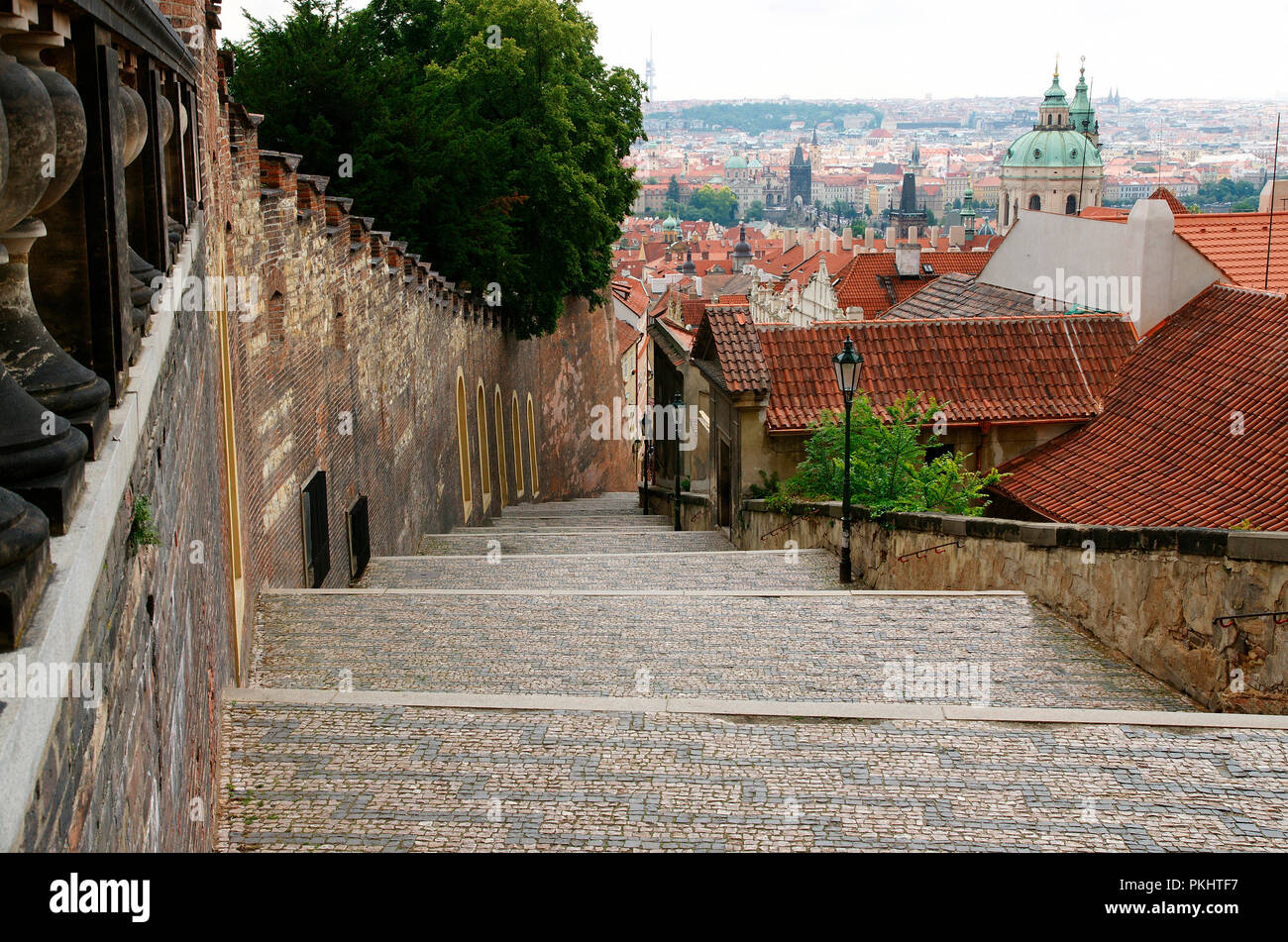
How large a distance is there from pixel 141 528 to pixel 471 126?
2846cm

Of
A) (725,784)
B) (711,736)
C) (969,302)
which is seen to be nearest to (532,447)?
(969,302)

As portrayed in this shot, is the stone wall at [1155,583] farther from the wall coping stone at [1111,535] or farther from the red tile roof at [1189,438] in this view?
the red tile roof at [1189,438]

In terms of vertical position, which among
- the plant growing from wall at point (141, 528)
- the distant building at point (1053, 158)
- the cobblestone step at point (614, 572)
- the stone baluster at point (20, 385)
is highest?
the distant building at point (1053, 158)

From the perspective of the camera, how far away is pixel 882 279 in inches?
2621

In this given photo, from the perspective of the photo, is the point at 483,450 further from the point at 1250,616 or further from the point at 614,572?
the point at 1250,616

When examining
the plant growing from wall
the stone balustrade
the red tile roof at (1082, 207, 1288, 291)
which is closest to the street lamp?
the stone balustrade

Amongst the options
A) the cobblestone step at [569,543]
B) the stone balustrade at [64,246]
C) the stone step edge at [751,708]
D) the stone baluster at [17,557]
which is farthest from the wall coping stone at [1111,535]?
the stone baluster at [17,557]

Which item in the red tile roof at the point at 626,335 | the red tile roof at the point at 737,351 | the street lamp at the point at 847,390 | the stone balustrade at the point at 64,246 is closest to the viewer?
the stone balustrade at the point at 64,246

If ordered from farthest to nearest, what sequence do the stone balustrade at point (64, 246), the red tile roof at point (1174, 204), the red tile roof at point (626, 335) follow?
the red tile roof at point (626, 335), the red tile roof at point (1174, 204), the stone balustrade at point (64, 246)

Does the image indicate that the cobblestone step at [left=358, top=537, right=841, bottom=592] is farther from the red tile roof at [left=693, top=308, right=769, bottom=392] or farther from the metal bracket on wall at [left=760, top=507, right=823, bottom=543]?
the red tile roof at [left=693, top=308, right=769, bottom=392]

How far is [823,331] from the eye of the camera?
63.4 feet

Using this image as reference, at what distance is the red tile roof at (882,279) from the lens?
64188mm

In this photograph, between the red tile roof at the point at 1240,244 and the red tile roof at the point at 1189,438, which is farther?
the red tile roof at the point at 1240,244

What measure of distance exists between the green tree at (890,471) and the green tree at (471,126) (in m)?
13.0
